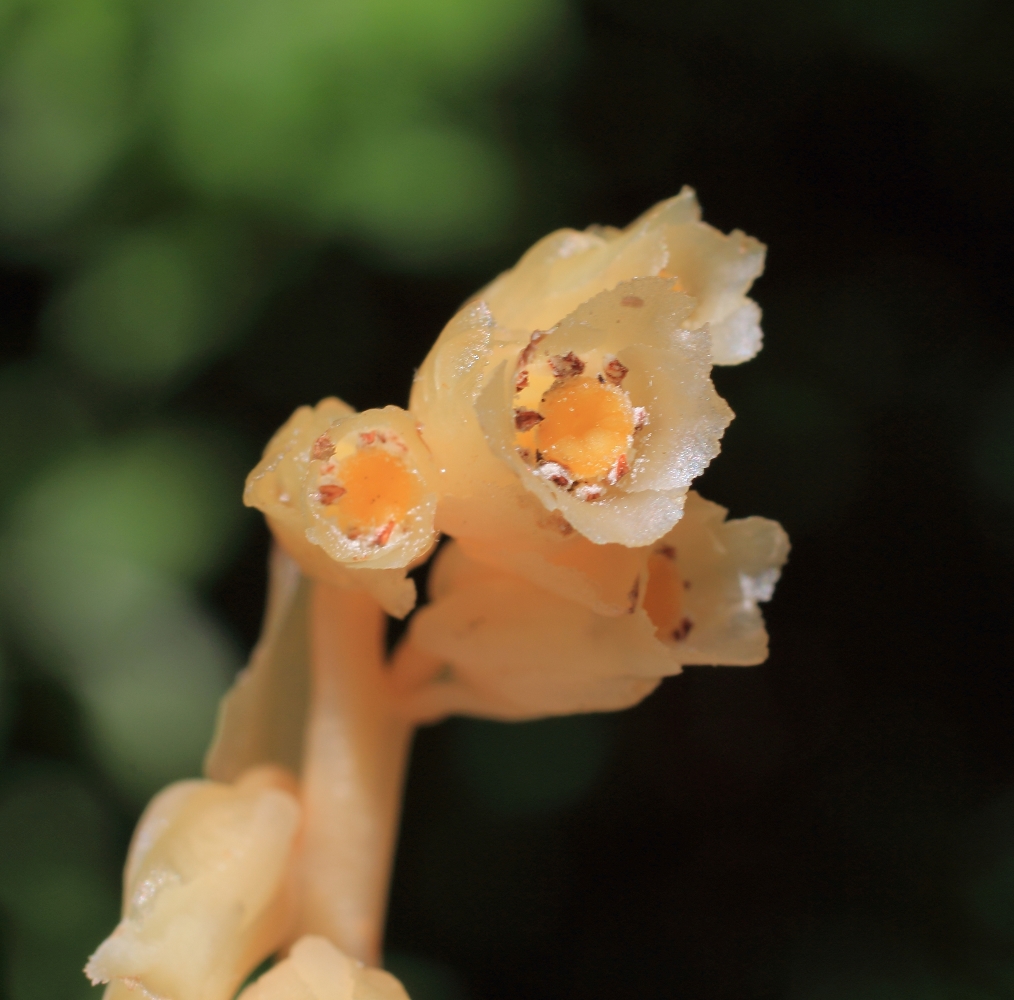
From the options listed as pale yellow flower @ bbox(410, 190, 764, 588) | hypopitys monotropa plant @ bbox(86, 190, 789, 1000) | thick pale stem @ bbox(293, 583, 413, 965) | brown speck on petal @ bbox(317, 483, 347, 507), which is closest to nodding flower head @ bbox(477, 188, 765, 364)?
hypopitys monotropa plant @ bbox(86, 190, 789, 1000)

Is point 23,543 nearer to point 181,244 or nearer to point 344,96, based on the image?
point 181,244

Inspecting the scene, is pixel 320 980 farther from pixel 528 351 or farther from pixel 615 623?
pixel 528 351

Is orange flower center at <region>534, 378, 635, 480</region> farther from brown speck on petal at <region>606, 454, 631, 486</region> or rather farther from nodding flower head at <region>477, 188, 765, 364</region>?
nodding flower head at <region>477, 188, 765, 364</region>

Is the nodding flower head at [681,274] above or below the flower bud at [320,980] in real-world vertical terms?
above

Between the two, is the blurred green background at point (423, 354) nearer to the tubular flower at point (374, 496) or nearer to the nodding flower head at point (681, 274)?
the nodding flower head at point (681, 274)

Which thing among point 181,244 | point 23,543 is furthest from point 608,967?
point 181,244

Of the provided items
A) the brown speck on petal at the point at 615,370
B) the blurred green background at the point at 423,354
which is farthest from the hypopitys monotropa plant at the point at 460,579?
the blurred green background at the point at 423,354

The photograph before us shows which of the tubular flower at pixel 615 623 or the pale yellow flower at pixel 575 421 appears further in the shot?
the tubular flower at pixel 615 623
